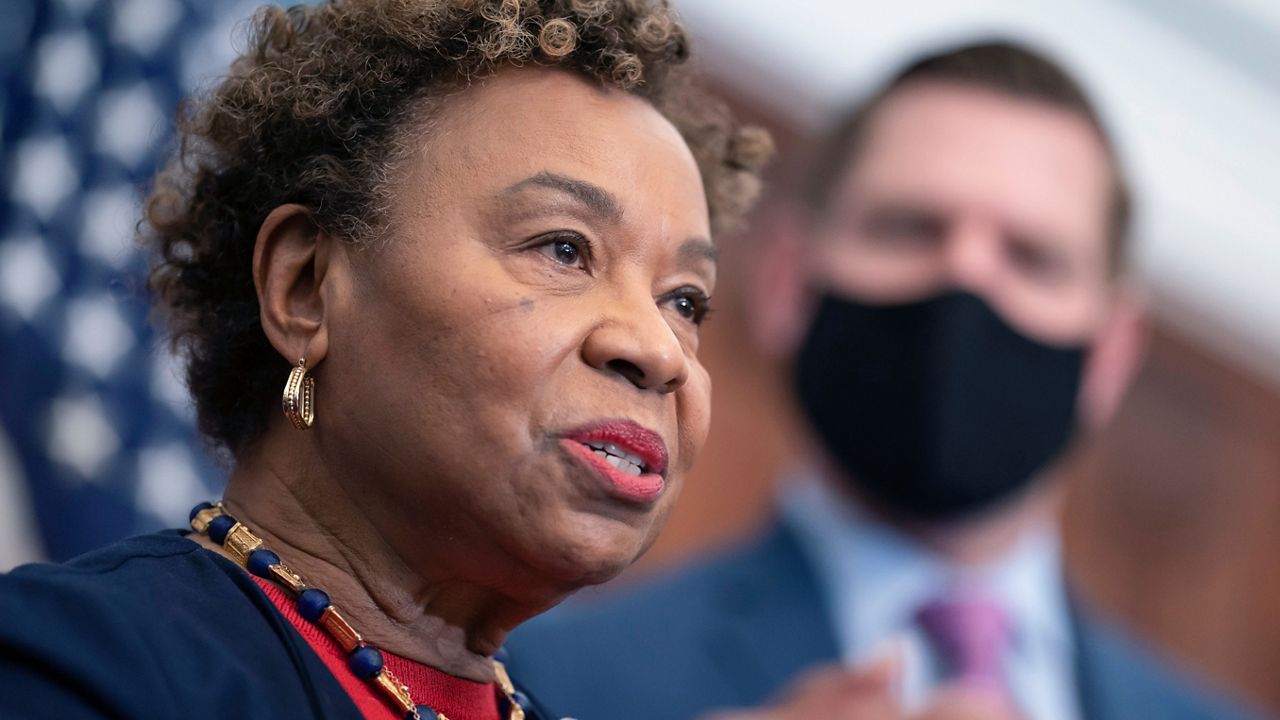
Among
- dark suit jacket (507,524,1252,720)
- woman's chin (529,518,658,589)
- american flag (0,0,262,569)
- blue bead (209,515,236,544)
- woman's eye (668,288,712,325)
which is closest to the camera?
woman's chin (529,518,658,589)

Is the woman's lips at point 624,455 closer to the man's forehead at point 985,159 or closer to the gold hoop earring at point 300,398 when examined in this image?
the gold hoop earring at point 300,398

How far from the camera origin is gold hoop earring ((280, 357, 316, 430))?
4.97 feet

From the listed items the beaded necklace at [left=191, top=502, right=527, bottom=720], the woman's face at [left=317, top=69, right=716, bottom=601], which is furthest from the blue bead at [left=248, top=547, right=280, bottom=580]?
the woman's face at [left=317, top=69, right=716, bottom=601]

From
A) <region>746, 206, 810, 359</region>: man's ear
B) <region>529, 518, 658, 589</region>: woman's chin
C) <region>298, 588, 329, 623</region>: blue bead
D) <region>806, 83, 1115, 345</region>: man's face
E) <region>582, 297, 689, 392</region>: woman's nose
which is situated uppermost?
<region>582, 297, 689, 392</region>: woman's nose

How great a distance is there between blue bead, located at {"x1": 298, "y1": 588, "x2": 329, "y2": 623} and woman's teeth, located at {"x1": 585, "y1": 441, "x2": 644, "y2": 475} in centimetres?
31

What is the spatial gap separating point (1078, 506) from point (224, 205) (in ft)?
11.5

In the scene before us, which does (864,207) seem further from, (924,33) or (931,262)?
(924,33)

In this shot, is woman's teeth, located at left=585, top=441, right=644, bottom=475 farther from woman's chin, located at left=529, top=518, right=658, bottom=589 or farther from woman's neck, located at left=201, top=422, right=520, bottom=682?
woman's neck, located at left=201, top=422, right=520, bottom=682

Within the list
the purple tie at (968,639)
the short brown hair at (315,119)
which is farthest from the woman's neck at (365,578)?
the purple tie at (968,639)

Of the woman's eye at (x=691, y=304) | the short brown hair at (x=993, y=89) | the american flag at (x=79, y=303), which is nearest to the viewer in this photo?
the woman's eye at (x=691, y=304)

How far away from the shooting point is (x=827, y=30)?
469cm

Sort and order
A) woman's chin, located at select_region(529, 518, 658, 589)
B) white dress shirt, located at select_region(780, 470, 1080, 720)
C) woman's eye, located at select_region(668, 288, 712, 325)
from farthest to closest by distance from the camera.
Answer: white dress shirt, located at select_region(780, 470, 1080, 720), woman's eye, located at select_region(668, 288, 712, 325), woman's chin, located at select_region(529, 518, 658, 589)

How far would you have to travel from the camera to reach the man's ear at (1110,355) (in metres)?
3.76

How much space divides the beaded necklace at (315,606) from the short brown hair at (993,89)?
2.43 metres
